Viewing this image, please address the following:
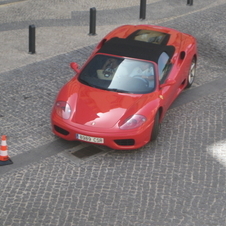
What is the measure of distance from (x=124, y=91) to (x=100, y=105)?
2.06ft

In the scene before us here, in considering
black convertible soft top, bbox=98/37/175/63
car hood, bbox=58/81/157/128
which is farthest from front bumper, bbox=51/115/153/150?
black convertible soft top, bbox=98/37/175/63

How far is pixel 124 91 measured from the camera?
10.1 metres

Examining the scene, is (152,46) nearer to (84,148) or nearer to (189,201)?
(84,148)

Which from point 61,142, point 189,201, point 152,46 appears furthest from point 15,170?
point 152,46

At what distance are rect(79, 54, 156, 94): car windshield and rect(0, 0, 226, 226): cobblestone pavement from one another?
1037 millimetres

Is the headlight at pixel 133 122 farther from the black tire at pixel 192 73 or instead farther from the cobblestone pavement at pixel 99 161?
the black tire at pixel 192 73

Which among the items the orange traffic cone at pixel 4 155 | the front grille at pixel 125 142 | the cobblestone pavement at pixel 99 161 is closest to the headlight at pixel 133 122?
the front grille at pixel 125 142

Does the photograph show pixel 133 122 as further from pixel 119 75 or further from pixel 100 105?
pixel 119 75

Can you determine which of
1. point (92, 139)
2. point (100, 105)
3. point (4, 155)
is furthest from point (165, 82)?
point (4, 155)

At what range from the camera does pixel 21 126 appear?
1038 centimetres

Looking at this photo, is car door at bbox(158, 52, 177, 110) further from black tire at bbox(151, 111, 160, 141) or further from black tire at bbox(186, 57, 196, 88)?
black tire at bbox(186, 57, 196, 88)

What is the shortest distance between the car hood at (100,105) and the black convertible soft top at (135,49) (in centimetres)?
98

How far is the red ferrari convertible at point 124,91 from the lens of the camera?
936 cm

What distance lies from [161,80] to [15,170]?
335 cm
